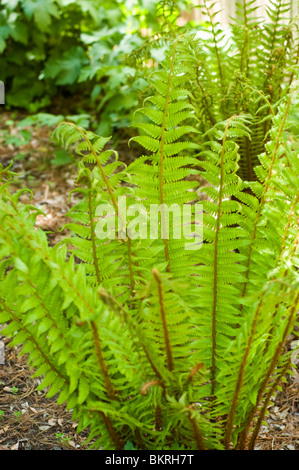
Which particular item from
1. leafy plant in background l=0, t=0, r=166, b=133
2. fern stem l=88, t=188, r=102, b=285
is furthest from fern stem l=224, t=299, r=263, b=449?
leafy plant in background l=0, t=0, r=166, b=133

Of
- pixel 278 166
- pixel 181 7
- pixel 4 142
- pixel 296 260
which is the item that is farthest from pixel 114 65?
pixel 296 260

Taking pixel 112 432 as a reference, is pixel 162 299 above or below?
above

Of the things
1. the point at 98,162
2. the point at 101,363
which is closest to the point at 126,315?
the point at 101,363

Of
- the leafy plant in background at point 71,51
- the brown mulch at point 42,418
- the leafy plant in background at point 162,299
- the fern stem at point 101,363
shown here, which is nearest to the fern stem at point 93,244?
the leafy plant in background at point 162,299

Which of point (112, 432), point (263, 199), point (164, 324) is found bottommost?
point (112, 432)

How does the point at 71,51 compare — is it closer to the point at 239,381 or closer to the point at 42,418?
the point at 42,418

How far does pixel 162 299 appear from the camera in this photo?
1021 millimetres

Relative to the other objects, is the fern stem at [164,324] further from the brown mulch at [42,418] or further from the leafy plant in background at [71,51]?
the leafy plant in background at [71,51]

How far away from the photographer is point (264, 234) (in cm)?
137

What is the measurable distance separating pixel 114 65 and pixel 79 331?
2.33 meters

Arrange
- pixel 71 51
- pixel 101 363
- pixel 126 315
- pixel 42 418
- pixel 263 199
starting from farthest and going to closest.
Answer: pixel 71 51
pixel 42 418
pixel 263 199
pixel 101 363
pixel 126 315

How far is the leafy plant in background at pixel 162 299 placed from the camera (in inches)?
42.9

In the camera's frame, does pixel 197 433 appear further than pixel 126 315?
Yes

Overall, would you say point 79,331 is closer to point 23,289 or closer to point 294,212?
point 23,289
